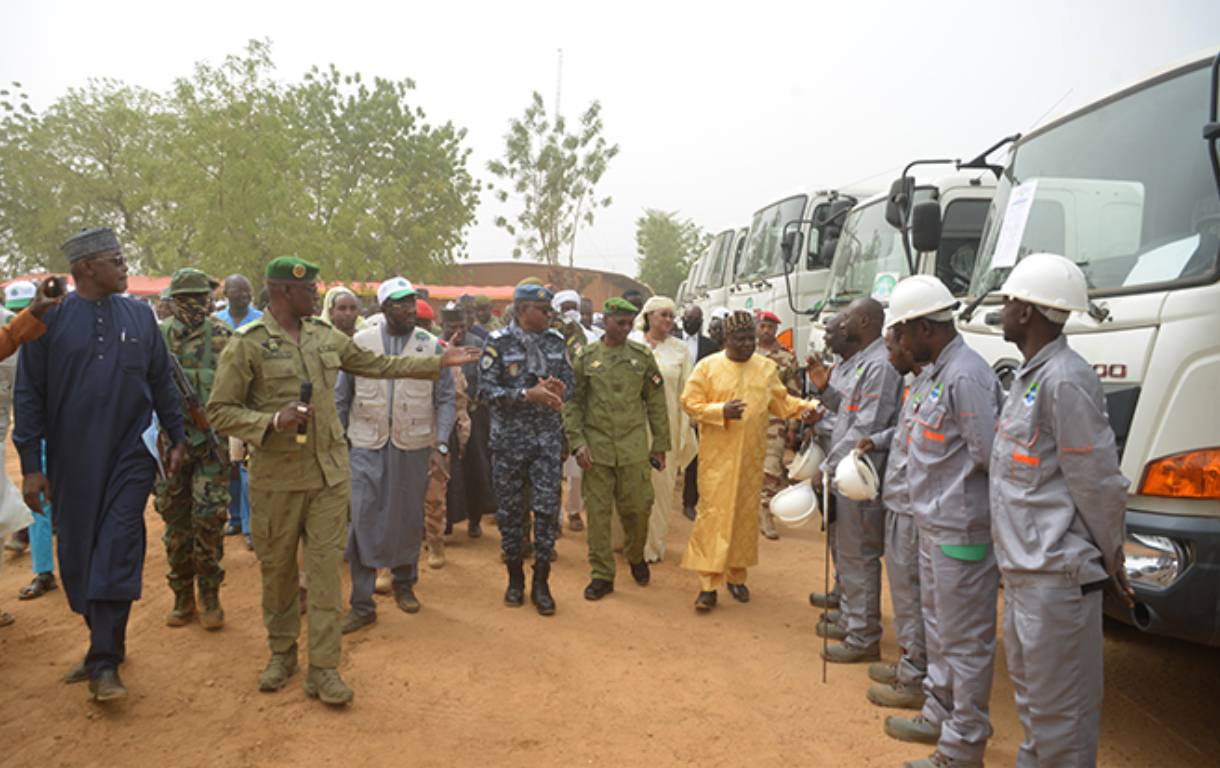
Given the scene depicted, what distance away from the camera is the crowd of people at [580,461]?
2605mm

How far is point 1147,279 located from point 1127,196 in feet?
1.90

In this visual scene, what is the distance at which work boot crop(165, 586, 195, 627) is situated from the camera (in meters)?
4.71

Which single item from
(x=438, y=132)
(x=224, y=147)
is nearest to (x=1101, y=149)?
(x=224, y=147)

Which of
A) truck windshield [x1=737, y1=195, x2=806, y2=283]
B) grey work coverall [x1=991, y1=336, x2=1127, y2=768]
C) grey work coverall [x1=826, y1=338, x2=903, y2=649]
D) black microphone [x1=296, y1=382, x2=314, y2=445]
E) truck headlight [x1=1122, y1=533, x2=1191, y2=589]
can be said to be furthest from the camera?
truck windshield [x1=737, y1=195, x2=806, y2=283]

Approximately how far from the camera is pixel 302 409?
133 inches

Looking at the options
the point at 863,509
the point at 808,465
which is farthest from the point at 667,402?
the point at 863,509

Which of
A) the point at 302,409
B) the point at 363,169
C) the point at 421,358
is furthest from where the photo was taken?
the point at 363,169

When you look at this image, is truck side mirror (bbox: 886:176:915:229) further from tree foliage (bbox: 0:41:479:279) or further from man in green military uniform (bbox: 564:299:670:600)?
tree foliage (bbox: 0:41:479:279)

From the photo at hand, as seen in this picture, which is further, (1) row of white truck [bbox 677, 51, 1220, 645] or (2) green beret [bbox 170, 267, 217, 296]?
(2) green beret [bbox 170, 267, 217, 296]

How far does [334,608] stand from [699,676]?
6.55ft

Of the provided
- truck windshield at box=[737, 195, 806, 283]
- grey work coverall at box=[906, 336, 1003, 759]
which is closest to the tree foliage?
truck windshield at box=[737, 195, 806, 283]

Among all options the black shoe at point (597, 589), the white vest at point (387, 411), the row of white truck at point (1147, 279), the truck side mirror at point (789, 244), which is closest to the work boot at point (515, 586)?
the black shoe at point (597, 589)

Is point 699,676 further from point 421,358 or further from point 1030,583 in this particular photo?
point 421,358

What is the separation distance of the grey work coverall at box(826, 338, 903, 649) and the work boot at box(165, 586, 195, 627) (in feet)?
13.5
